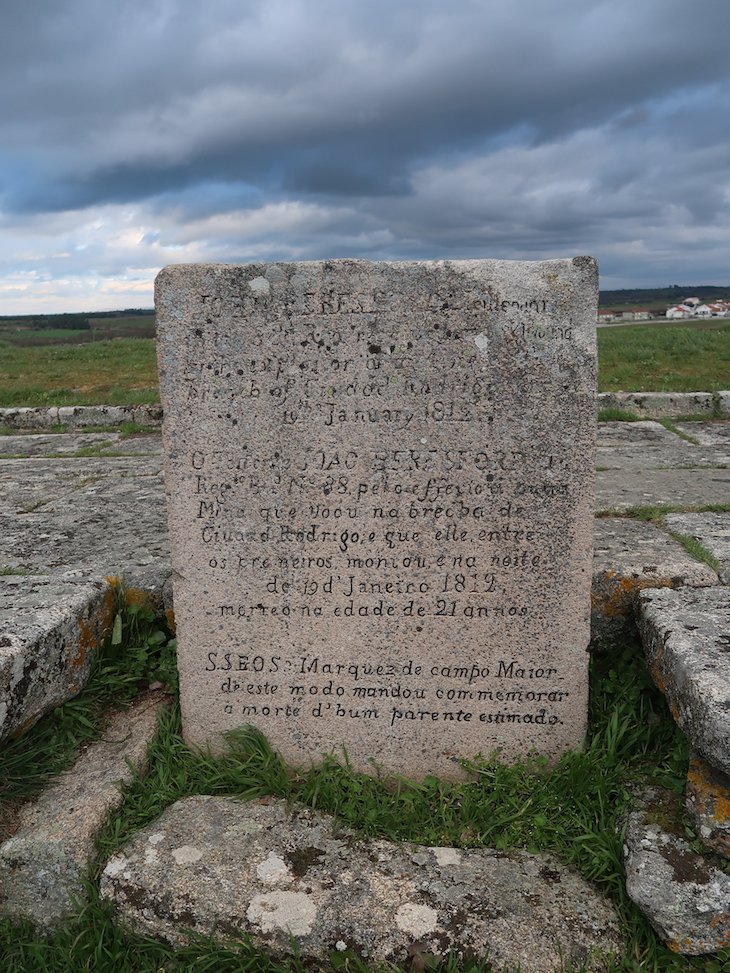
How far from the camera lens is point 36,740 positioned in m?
3.28

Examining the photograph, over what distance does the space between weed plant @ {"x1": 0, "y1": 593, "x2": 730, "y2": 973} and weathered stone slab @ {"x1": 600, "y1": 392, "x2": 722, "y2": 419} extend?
492cm

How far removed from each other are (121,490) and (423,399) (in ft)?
10.3

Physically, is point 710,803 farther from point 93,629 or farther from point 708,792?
point 93,629

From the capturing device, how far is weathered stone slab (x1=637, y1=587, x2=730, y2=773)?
249 cm

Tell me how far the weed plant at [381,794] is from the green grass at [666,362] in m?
6.00

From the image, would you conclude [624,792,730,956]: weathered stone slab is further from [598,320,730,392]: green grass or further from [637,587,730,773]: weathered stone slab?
[598,320,730,392]: green grass

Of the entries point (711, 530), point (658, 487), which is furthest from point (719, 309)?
point (711, 530)

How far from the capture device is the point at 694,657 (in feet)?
9.01

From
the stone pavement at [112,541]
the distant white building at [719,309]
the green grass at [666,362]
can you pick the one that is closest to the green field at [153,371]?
the green grass at [666,362]

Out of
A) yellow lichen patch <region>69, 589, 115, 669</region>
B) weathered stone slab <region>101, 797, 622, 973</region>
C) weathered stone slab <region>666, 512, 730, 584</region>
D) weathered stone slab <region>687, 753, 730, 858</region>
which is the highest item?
weathered stone slab <region>666, 512, 730, 584</region>

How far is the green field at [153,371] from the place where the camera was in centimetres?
928

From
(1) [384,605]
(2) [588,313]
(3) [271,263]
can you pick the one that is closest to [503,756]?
(1) [384,605]

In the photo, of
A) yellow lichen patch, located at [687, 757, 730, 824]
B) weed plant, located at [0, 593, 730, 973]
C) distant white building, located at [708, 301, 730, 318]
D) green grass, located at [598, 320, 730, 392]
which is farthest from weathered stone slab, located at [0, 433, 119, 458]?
distant white building, located at [708, 301, 730, 318]

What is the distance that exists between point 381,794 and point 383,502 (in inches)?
47.4
